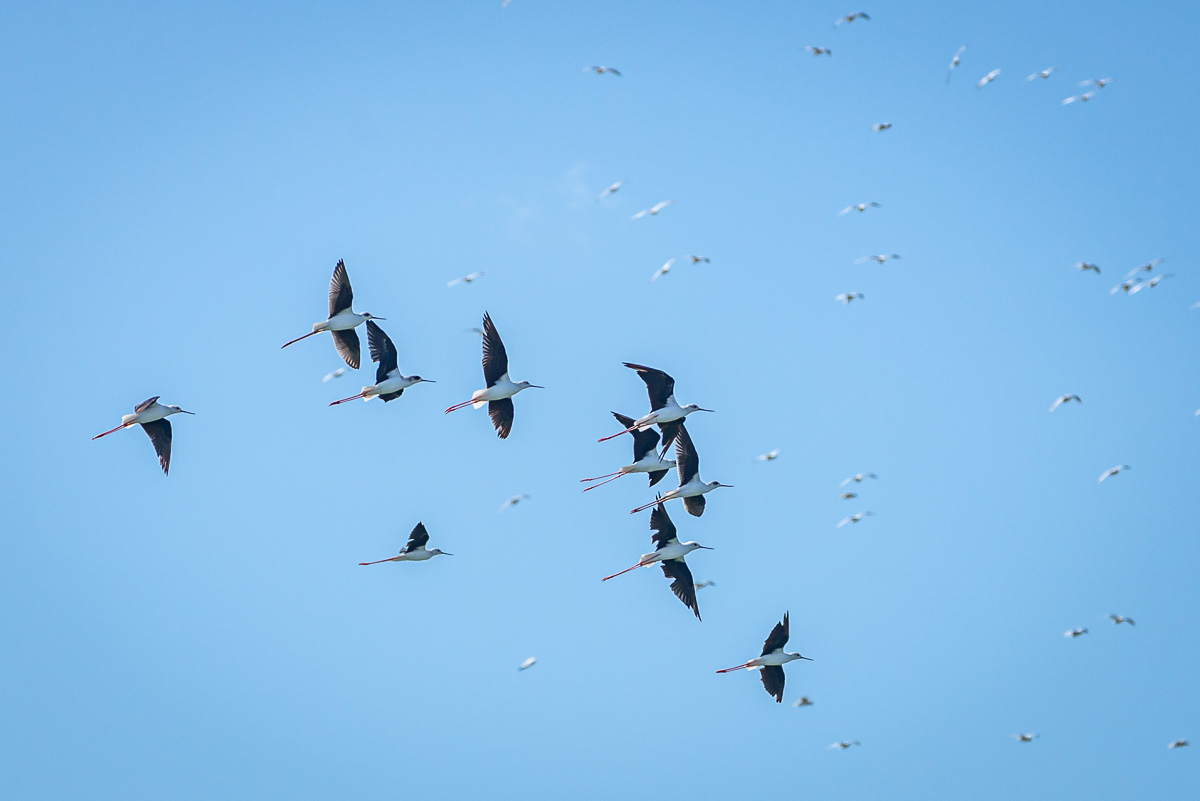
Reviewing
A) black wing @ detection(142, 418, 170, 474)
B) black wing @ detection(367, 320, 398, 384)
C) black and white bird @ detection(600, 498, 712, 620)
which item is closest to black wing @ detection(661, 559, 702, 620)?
black and white bird @ detection(600, 498, 712, 620)

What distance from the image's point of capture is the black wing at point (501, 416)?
29.6 m

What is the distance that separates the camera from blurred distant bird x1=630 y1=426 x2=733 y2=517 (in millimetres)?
31263

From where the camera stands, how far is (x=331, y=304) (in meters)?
30.2

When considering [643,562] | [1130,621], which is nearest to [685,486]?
A: [643,562]

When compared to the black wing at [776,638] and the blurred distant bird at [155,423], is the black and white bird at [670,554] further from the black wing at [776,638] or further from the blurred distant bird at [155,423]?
the blurred distant bird at [155,423]

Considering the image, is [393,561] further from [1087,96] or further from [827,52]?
[1087,96]

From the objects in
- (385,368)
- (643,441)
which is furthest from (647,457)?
(385,368)

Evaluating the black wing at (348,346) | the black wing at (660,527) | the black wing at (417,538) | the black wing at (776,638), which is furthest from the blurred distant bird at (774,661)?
the black wing at (348,346)

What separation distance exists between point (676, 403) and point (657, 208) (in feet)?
25.5

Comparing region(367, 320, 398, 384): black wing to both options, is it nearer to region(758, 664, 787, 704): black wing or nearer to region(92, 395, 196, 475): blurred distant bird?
region(92, 395, 196, 475): blurred distant bird

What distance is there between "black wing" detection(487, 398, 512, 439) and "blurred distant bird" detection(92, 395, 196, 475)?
7.06m

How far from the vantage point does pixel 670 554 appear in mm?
31422

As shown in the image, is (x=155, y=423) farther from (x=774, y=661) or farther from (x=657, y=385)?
(x=774, y=661)

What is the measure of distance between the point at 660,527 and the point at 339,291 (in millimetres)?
9355
